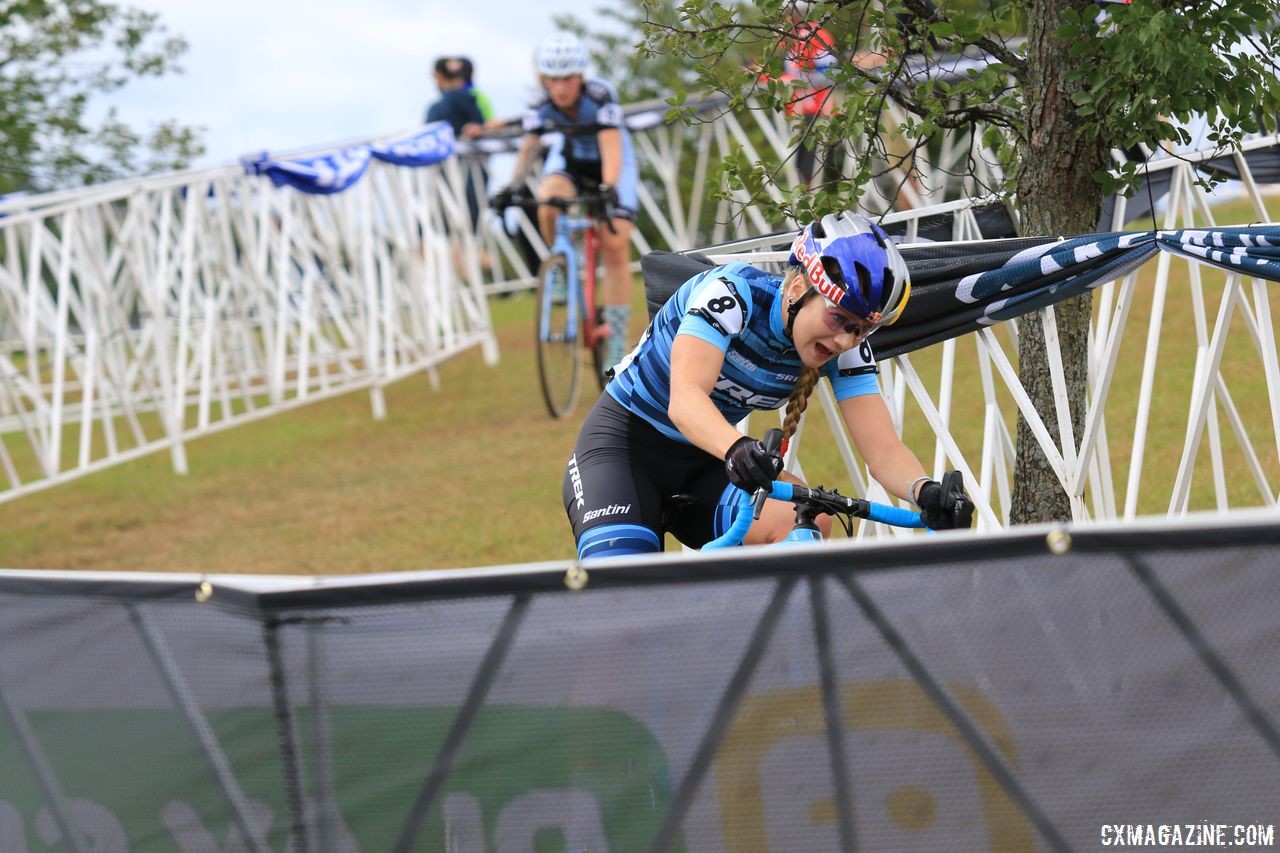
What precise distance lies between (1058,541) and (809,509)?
4.09 ft

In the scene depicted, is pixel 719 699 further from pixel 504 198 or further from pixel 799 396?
pixel 504 198

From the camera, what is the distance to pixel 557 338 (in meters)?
10.3

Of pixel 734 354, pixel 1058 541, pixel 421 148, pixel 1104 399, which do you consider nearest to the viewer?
pixel 1058 541

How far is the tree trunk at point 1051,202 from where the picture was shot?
486 centimetres

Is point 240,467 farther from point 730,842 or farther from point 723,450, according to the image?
point 730,842

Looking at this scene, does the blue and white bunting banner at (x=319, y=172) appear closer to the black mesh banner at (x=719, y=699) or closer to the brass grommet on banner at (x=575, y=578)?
the black mesh banner at (x=719, y=699)

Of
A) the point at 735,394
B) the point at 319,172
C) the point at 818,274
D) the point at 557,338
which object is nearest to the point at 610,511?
the point at 735,394

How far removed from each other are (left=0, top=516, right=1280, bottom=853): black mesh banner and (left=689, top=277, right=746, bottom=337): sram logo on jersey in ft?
4.52

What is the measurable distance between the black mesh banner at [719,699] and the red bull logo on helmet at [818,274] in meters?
1.26

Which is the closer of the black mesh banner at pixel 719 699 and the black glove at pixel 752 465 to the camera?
the black mesh banner at pixel 719 699

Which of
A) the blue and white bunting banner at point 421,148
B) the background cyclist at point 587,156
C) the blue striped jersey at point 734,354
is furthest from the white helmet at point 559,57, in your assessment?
the blue striped jersey at point 734,354

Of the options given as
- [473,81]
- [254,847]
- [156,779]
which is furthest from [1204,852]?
[473,81]

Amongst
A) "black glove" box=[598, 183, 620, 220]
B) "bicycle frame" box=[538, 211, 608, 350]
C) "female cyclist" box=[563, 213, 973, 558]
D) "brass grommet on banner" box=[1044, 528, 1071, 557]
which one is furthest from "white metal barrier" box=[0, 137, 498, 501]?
"brass grommet on banner" box=[1044, 528, 1071, 557]

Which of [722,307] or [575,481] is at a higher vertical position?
[722,307]
